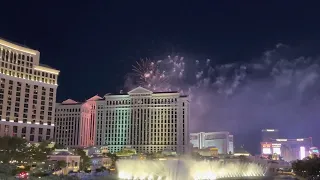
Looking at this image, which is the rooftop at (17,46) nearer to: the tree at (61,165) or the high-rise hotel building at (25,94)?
the high-rise hotel building at (25,94)

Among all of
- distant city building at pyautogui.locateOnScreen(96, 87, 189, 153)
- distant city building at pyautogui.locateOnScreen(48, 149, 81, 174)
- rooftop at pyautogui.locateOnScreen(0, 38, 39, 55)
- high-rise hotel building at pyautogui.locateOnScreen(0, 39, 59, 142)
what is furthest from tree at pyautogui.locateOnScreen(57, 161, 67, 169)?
distant city building at pyautogui.locateOnScreen(96, 87, 189, 153)

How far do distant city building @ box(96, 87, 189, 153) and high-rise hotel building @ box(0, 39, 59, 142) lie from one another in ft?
111

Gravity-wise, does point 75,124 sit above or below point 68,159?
above

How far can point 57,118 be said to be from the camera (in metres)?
149

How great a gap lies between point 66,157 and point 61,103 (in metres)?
78.4

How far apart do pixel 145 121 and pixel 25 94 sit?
1855 inches

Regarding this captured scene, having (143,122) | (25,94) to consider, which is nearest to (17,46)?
(25,94)

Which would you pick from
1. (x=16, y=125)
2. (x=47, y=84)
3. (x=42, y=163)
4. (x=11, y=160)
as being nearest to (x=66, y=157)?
(x=42, y=163)

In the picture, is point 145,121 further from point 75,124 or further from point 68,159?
point 68,159

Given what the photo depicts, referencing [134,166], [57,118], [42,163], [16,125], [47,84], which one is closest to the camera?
[134,166]

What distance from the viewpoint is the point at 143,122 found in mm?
140875

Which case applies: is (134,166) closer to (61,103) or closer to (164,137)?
(164,137)

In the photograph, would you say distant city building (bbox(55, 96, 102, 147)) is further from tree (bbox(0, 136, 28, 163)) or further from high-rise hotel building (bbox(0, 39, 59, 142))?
tree (bbox(0, 136, 28, 163))

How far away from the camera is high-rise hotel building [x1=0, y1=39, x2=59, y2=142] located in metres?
104
